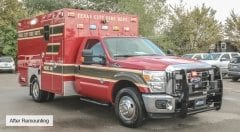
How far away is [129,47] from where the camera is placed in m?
10.5

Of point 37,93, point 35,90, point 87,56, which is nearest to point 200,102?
point 87,56

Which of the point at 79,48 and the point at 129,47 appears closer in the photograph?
the point at 129,47

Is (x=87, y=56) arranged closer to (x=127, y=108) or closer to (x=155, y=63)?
(x=127, y=108)

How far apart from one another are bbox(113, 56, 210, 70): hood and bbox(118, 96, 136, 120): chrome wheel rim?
729mm

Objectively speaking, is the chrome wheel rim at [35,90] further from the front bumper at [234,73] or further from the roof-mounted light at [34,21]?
the front bumper at [234,73]

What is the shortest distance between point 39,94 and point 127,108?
15.8ft

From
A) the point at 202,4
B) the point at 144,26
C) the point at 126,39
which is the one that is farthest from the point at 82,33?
the point at 202,4

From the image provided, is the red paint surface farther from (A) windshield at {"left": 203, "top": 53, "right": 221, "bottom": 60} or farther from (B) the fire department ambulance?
(A) windshield at {"left": 203, "top": 53, "right": 221, "bottom": 60}

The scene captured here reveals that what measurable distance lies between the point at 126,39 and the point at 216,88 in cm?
260

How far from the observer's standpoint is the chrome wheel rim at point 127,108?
9227 millimetres

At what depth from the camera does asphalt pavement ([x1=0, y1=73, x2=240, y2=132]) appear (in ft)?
30.1

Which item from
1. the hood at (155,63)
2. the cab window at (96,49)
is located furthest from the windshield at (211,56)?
the hood at (155,63)

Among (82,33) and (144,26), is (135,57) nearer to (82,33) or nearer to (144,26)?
(82,33)

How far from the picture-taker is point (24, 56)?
14328 mm
